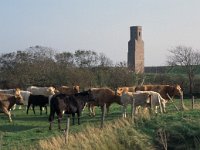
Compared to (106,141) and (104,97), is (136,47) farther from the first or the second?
(106,141)

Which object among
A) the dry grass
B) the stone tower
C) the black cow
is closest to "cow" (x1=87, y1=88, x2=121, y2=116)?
the black cow

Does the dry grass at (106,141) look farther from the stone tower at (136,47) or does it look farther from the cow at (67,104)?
the stone tower at (136,47)

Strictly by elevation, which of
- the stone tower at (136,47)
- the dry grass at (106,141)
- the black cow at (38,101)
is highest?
the stone tower at (136,47)

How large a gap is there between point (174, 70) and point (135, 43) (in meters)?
24.9

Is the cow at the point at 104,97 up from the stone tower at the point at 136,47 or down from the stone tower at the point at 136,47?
down

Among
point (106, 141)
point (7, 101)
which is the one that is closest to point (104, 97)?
point (7, 101)

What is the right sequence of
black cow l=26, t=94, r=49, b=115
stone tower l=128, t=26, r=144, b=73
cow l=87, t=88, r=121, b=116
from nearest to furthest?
cow l=87, t=88, r=121, b=116
black cow l=26, t=94, r=49, b=115
stone tower l=128, t=26, r=144, b=73

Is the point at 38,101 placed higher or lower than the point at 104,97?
lower

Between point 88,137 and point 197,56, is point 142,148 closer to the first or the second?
point 88,137

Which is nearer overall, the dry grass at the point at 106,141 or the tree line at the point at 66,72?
the dry grass at the point at 106,141

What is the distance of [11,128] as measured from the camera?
75.4ft

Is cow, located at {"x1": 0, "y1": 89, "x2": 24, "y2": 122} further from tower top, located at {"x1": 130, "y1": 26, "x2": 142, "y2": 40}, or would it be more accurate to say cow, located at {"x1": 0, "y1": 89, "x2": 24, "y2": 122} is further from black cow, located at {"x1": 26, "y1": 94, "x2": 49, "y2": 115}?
tower top, located at {"x1": 130, "y1": 26, "x2": 142, "y2": 40}

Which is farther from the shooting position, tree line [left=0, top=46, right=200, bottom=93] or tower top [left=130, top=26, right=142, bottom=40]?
tower top [left=130, top=26, right=142, bottom=40]

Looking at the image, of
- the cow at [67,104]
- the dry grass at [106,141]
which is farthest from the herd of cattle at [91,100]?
the dry grass at [106,141]
